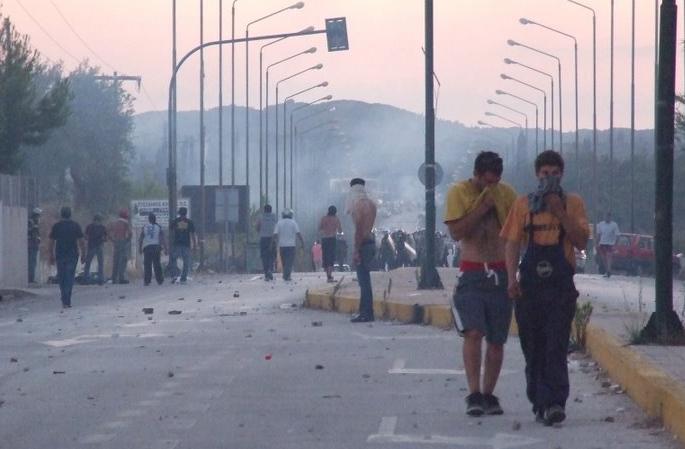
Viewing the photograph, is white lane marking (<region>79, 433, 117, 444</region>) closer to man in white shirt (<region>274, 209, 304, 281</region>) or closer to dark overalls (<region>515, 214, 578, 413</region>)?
dark overalls (<region>515, 214, 578, 413</region>)

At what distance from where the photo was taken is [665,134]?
1338 cm

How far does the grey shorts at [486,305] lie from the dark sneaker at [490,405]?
0.36 m

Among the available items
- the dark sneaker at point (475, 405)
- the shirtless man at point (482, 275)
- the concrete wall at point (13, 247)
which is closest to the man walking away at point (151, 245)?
the concrete wall at point (13, 247)

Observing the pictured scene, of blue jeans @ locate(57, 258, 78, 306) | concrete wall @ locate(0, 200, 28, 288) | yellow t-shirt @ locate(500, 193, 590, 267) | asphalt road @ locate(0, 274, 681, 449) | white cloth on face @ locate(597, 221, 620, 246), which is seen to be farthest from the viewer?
white cloth on face @ locate(597, 221, 620, 246)

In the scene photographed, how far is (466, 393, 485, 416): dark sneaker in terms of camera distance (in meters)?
10.2

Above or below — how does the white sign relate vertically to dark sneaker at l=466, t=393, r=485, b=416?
above

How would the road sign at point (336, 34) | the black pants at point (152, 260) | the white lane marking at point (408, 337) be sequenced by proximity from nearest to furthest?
1. the white lane marking at point (408, 337)
2. the black pants at point (152, 260)
3. the road sign at point (336, 34)

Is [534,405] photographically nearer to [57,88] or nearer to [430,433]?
[430,433]

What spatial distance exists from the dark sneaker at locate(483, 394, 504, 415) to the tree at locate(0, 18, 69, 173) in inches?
1121

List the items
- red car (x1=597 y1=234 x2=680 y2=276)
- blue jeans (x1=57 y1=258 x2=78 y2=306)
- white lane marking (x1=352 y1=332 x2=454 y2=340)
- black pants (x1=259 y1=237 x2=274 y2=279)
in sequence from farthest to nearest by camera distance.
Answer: red car (x1=597 y1=234 x2=680 y2=276), black pants (x1=259 y1=237 x2=274 y2=279), blue jeans (x1=57 y1=258 x2=78 y2=306), white lane marking (x1=352 y1=332 x2=454 y2=340)

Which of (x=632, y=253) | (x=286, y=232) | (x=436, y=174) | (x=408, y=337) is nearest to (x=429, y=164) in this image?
(x=436, y=174)

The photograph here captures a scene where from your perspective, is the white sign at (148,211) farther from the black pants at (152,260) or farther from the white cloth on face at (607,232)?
the white cloth on face at (607,232)

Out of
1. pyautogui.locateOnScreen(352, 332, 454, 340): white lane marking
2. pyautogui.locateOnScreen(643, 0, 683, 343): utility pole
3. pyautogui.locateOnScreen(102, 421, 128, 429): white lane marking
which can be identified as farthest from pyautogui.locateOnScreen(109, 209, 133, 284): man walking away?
pyautogui.locateOnScreen(102, 421, 128, 429): white lane marking

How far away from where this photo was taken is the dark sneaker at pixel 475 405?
33.5 ft
